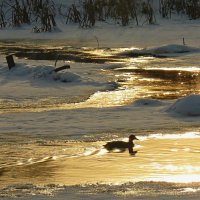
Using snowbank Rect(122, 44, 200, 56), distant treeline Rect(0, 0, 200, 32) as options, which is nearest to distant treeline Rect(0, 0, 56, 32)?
distant treeline Rect(0, 0, 200, 32)

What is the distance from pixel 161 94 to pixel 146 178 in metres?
4.68

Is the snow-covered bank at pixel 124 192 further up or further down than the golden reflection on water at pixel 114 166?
further up

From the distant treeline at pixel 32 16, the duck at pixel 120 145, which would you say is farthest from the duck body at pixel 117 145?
the distant treeline at pixel 32 16

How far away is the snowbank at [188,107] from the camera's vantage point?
8.88m

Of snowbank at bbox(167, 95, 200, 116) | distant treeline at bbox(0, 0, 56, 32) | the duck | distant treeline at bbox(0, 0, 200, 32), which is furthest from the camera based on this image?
distant treeline at bbox(0, 0, 200, 32)

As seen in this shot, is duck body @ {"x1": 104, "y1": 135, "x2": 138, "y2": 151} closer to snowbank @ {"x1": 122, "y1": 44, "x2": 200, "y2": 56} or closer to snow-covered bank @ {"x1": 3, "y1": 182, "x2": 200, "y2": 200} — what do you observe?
snow-covered bank @ {"x1": 3, "y1": 182, "x2": 200, "y2": 200}

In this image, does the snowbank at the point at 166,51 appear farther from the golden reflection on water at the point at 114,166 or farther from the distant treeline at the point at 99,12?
the golden reflection on water at the point at 114,166

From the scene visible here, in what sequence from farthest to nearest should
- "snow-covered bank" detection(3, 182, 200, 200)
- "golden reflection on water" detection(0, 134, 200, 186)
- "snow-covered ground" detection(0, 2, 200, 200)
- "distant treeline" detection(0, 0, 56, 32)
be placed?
"distant treeline" detection(0, 0, 56, 32) < "golden reflection on water" detection(0, 134, 200, 186) < "snow-covered ground" detection(0, 2, 200, 200) < "snow-covered bank" detection(3, 182, 200, 200)

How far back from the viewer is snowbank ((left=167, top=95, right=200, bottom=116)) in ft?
29.1

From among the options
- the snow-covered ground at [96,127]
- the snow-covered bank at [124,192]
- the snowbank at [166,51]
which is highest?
the snow-covered bank at [124,192]

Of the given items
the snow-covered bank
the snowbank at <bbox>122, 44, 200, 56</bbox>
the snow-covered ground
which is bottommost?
the snowbank at <bbox>122, 44, 200, 56</bbox>

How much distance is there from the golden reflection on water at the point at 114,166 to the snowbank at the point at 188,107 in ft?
4.52

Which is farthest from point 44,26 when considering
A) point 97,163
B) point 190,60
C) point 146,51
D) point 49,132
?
point 97,163

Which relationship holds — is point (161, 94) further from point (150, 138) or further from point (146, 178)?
point (146, 178)
